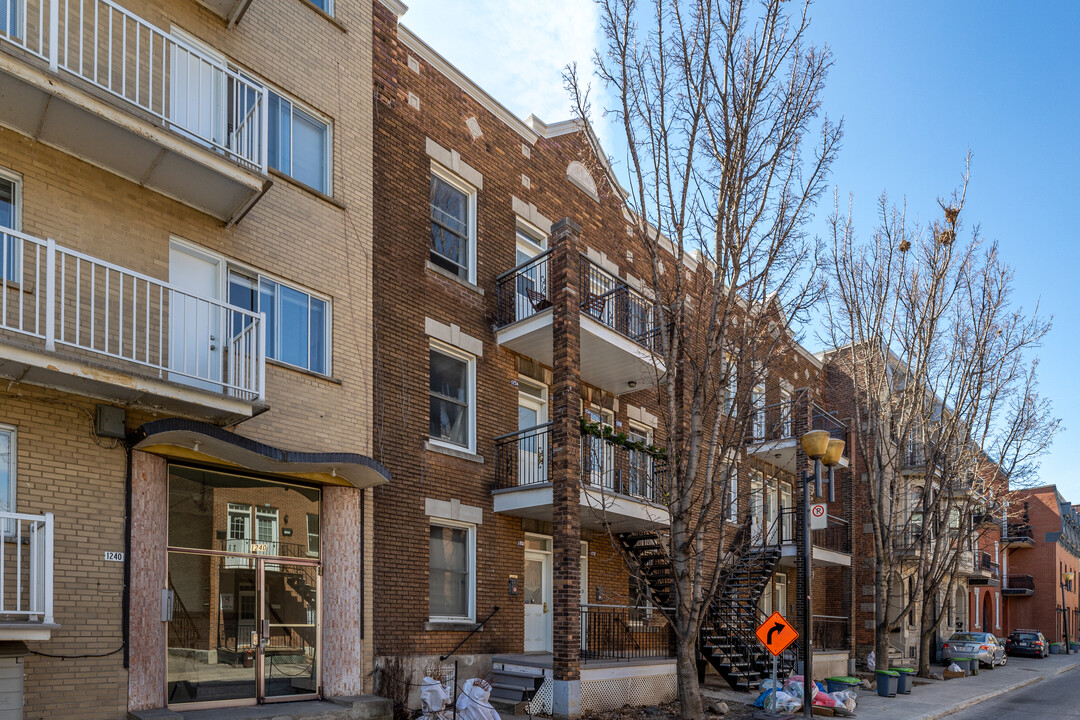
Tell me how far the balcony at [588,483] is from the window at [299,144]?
215 inches

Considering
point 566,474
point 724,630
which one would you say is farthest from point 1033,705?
point 566,474

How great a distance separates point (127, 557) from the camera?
10047 mm

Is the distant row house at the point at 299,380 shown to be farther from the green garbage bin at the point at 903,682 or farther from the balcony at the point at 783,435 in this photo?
the balcony at the point at 783,435

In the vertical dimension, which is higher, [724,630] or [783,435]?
[783,435]

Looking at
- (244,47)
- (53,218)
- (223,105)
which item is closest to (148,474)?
(53,218)

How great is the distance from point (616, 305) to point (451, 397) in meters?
4.19

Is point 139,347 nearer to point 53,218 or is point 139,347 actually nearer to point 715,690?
point 53,218

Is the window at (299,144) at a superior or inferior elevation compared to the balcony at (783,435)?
superior

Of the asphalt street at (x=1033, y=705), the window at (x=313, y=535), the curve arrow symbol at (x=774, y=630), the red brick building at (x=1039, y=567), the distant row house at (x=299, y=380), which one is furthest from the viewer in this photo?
the red brick building at (x=1039, y=567)

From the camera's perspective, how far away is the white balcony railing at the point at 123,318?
899cm

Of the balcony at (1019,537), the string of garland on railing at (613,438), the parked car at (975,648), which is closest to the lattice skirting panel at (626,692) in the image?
the string of garland on railing at (613,438)

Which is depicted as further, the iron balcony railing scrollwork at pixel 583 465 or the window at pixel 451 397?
the iron balcony railing scrollwork at pixel 583 465

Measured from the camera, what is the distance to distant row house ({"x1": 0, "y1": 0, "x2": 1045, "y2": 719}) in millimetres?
9531

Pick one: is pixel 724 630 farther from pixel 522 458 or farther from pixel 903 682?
pixel 522 458
